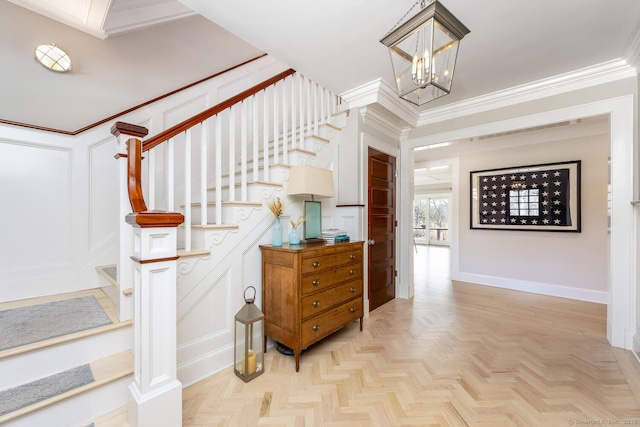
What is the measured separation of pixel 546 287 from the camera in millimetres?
3908

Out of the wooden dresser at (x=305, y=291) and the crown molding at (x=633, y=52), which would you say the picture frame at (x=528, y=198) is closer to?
the crown molding at (x=633, y=52)

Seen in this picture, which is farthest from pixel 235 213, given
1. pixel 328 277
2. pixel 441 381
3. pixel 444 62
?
pixel 441 381

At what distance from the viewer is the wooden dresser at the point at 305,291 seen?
196 cm

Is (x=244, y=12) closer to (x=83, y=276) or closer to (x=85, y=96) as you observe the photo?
(x=85, y=96)

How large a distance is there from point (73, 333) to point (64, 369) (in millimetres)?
188

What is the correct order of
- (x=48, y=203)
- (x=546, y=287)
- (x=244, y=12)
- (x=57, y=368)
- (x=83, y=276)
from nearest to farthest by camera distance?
(x=57, y=368), (x=244, y=12), (x=48, y=203), (x=83, y=276), (x=546, y=287)

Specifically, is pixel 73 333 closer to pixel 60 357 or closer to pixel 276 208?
pixel 60 357

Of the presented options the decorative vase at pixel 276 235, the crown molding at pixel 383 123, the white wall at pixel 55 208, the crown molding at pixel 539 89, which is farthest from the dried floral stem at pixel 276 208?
the crown molding at pixel 539 89

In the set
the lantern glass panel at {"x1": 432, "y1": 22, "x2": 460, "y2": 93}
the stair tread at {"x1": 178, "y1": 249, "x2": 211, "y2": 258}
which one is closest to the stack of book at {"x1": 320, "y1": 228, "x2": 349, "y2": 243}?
the stair tread at {"x1": 178, "y1": 249, "x2": 211, "y2": 258}

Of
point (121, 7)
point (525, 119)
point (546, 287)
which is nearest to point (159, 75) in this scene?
point (121, 7)

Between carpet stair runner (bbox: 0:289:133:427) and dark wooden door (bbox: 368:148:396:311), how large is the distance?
2493 mm

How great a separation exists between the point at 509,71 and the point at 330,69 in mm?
1802

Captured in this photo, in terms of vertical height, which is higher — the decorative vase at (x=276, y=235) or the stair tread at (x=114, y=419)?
the decorative vase at (x=276, y=235)

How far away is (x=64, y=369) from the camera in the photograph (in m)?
1.42
